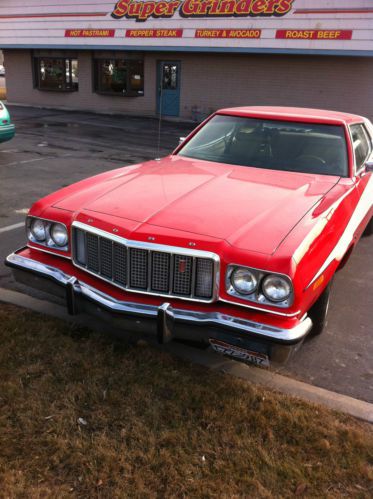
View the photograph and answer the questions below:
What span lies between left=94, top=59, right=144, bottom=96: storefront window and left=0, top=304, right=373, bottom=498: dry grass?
1911cm

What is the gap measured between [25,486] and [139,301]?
3.93 feet

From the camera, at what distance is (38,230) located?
3.48 metres

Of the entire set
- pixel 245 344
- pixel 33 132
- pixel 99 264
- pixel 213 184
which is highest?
pixel 213 184

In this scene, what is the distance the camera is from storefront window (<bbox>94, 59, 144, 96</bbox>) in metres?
20.7

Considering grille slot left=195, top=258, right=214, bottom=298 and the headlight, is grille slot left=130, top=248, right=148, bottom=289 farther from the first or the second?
the headlight

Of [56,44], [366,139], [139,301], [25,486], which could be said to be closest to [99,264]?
[139,301]

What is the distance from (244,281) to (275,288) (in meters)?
0.19

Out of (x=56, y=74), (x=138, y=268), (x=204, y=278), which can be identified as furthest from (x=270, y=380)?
(x=56, y=74)

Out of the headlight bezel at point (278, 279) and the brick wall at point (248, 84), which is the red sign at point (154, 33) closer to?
the brick wall at point (248, 84)

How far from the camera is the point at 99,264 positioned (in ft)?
10.5

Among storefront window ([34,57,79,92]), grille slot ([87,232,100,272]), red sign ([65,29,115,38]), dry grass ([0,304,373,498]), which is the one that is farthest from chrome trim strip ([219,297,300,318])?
storefront window ([34,57,79,92])

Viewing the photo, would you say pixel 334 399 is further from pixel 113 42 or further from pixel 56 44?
pixel 56 44

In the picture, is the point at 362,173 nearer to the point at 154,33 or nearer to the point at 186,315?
the point at 186,315

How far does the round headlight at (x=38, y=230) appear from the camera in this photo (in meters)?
3.46
